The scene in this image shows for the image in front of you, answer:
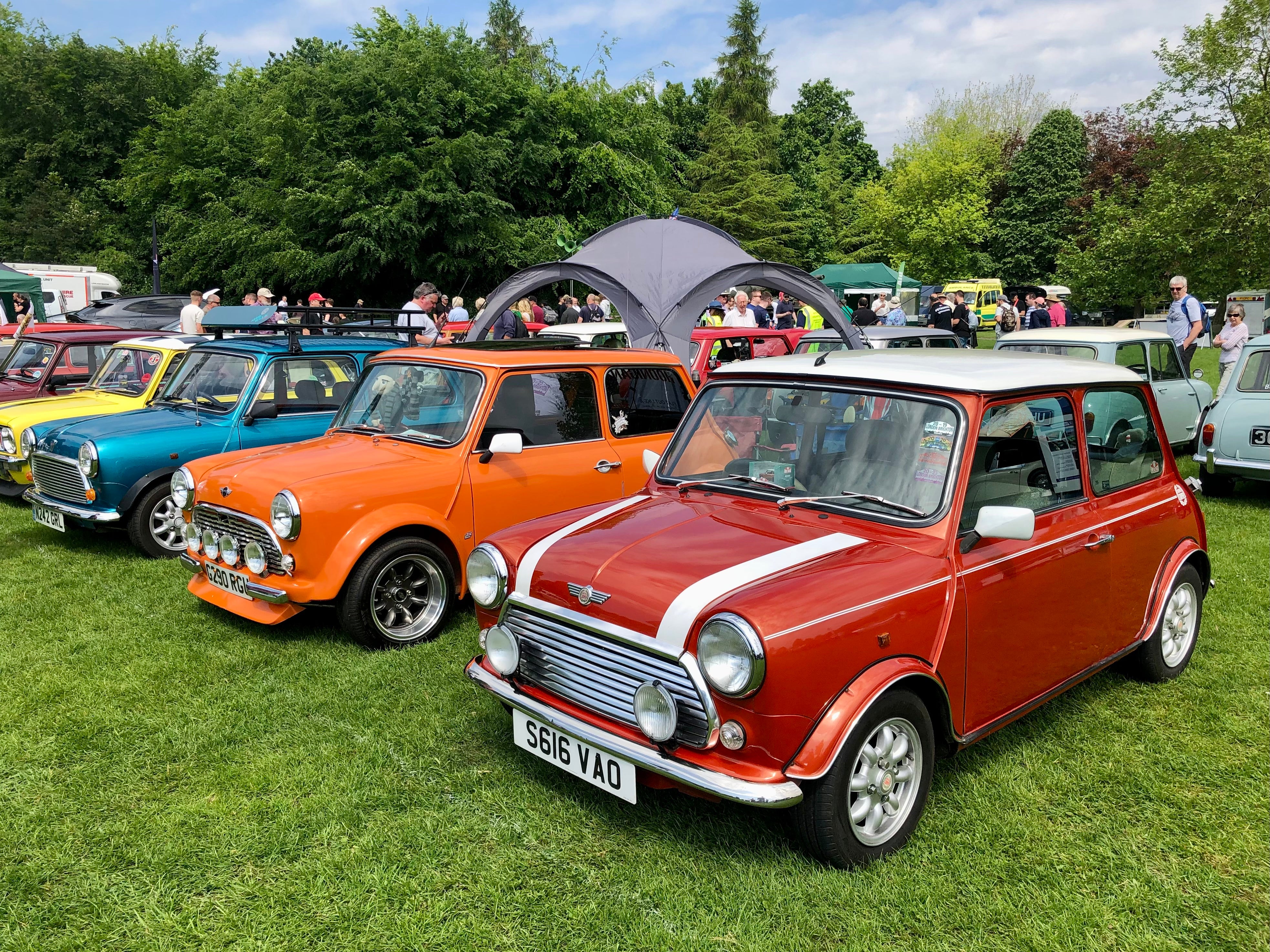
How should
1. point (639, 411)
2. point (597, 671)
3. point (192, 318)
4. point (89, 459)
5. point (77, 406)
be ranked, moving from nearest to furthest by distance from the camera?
point (597, 671) < point (639, 411) < point (89, 459) < point (77, 406) < point (192, 318)

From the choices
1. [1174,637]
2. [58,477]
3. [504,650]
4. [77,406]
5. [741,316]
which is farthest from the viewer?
[741,316]

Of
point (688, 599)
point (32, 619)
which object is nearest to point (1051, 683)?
point (688, 599)

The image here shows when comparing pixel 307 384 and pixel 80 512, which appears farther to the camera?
pixel 307 384

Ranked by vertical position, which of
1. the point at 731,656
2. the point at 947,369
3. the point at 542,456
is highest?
the point at 947,369

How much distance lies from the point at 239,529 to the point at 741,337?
737 centimetres

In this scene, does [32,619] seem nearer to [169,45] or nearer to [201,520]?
[201,520]

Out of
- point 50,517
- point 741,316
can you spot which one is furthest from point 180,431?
point 741,316

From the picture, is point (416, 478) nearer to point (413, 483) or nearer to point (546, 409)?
point (413, 483)

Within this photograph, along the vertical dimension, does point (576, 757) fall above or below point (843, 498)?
below

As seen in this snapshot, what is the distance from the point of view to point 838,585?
3125 mm

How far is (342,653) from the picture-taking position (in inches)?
211

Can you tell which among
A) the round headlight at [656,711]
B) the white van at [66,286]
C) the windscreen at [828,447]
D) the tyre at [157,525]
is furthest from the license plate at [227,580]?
the white van at [66,286]

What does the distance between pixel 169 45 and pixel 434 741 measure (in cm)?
4858

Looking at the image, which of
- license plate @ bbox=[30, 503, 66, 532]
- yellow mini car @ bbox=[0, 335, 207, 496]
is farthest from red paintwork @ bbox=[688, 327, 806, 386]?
license plate @ bbox=[30, 503, 66, 532]
